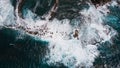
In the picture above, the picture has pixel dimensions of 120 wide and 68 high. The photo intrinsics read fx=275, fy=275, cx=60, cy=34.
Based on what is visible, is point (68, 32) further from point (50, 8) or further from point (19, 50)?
point (19, 50)

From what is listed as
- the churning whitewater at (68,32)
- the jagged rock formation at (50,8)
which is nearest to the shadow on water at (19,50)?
the churning whitewater at (68,32)

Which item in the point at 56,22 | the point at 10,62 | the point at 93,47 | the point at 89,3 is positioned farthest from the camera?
the point at 89,3

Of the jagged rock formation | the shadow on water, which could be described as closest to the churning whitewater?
the jagged rock formation

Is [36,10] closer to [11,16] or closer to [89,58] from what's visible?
[11,16]

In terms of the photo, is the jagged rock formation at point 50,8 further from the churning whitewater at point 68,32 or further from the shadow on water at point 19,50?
the shadow on water at point 19,50

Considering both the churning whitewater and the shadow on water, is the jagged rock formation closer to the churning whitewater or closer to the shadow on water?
the churning whitewater

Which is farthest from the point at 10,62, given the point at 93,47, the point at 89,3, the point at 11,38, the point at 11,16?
the point at 89,3

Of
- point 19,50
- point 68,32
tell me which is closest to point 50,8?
point 68,32

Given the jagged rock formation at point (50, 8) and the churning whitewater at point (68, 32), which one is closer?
the churning whitewater at point (68, 32)
